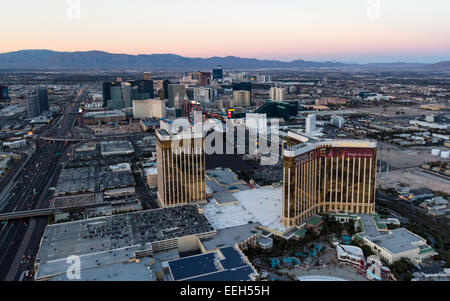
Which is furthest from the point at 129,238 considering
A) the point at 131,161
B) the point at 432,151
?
the point at 432,151

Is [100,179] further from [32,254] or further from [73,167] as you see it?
[32,254]

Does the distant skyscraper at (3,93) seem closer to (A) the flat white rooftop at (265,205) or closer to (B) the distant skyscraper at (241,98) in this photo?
(B) the distant skyscraper at (241,98)

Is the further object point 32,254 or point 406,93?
point 406,93

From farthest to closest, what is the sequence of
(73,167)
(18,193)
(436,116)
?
(436,116) < (73,167) < (18,193)

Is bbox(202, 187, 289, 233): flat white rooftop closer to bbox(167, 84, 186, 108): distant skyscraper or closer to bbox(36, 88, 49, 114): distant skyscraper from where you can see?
bbox(167, 84, 186, 108): distant skyscraper

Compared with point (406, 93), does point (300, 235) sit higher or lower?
lower

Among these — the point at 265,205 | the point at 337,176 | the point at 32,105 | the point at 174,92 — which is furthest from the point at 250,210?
the point at 32,105
